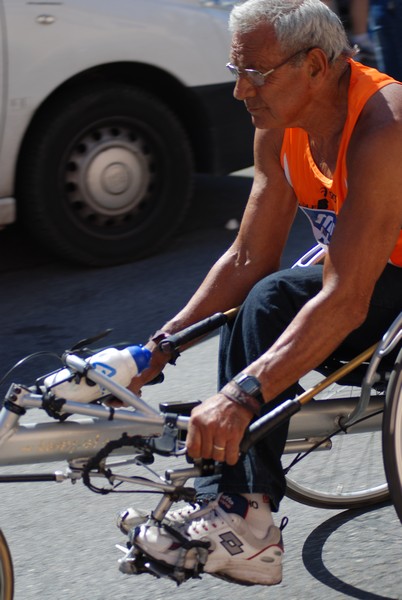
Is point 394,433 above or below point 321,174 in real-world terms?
below

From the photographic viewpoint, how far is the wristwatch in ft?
9.26

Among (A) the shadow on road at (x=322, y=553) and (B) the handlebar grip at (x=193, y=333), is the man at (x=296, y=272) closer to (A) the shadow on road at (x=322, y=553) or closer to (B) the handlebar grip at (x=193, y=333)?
(B) the handlebar grip at (x=193, y=333)

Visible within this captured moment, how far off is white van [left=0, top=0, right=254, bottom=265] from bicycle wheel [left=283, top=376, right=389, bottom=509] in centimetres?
227

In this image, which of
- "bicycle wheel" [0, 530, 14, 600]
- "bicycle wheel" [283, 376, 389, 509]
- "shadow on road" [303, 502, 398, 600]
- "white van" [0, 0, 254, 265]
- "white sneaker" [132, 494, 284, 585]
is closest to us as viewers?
"bicycle wheel" [0, 530, 14, 600]

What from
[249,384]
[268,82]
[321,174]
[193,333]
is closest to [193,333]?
[193,333]

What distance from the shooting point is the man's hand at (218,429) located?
2799mm

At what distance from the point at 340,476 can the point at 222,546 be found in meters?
0.78

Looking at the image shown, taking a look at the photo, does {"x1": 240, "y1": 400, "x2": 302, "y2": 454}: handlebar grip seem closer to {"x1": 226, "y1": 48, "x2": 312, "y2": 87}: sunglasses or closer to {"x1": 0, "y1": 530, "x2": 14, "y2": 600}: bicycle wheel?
{"x1": 0, "y1": 530, "x2": 14, "y2": 600}: bicycle wheel

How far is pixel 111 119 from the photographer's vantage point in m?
5.64

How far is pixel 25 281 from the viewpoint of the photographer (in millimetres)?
5746

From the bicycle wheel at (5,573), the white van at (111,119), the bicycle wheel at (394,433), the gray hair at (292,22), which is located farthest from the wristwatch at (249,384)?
the white van at (111,119)

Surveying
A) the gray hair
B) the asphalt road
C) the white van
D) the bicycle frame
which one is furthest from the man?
the white van

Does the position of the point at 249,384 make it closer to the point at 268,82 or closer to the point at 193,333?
the point at 193,333

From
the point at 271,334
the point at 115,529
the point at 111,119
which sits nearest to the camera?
the point at 271,334
